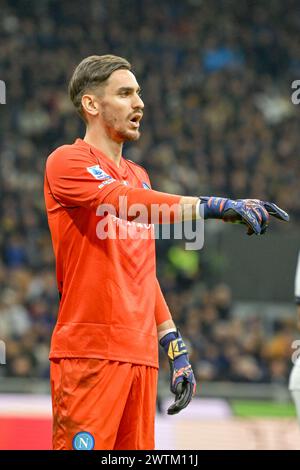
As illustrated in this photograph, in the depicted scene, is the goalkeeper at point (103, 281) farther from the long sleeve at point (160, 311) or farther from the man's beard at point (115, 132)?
the long sleeve at point (160, 311)

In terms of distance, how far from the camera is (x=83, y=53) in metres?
18.4

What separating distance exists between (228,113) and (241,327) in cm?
513

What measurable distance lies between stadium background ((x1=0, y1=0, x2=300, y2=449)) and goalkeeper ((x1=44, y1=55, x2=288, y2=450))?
4758 mm

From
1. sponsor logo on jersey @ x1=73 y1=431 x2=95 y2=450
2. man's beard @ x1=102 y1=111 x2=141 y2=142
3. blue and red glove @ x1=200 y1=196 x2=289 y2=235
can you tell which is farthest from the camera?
man's beard @ x1=102 y1=111 x2=141 y2=142

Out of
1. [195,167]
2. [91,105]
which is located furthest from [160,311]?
[195,167]

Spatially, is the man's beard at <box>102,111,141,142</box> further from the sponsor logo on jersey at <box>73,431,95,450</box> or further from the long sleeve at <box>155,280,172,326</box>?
the sponsor logo on jersey at <box>73,431,95,450</box>

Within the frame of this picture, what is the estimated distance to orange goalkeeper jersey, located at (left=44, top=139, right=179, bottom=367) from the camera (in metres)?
4.20

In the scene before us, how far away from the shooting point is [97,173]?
421 cm

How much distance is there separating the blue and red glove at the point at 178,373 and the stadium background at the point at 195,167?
4407mm

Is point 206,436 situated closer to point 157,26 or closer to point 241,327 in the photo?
point 241,327

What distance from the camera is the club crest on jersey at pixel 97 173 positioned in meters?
4.19

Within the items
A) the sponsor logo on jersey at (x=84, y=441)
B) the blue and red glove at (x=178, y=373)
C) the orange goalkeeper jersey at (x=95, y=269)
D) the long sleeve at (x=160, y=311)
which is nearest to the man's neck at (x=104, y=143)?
the orange goalkeeper jersey at (x=95, y=269)

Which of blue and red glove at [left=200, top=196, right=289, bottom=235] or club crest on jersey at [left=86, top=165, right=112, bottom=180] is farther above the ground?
club crest on jersey at [left=86, top=165, right=112, bottom=180]

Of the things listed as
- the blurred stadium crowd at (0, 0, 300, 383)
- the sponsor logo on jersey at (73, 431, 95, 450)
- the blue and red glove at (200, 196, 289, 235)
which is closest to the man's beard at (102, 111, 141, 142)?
the blue and red glove at (200, 196, 289, 235)
